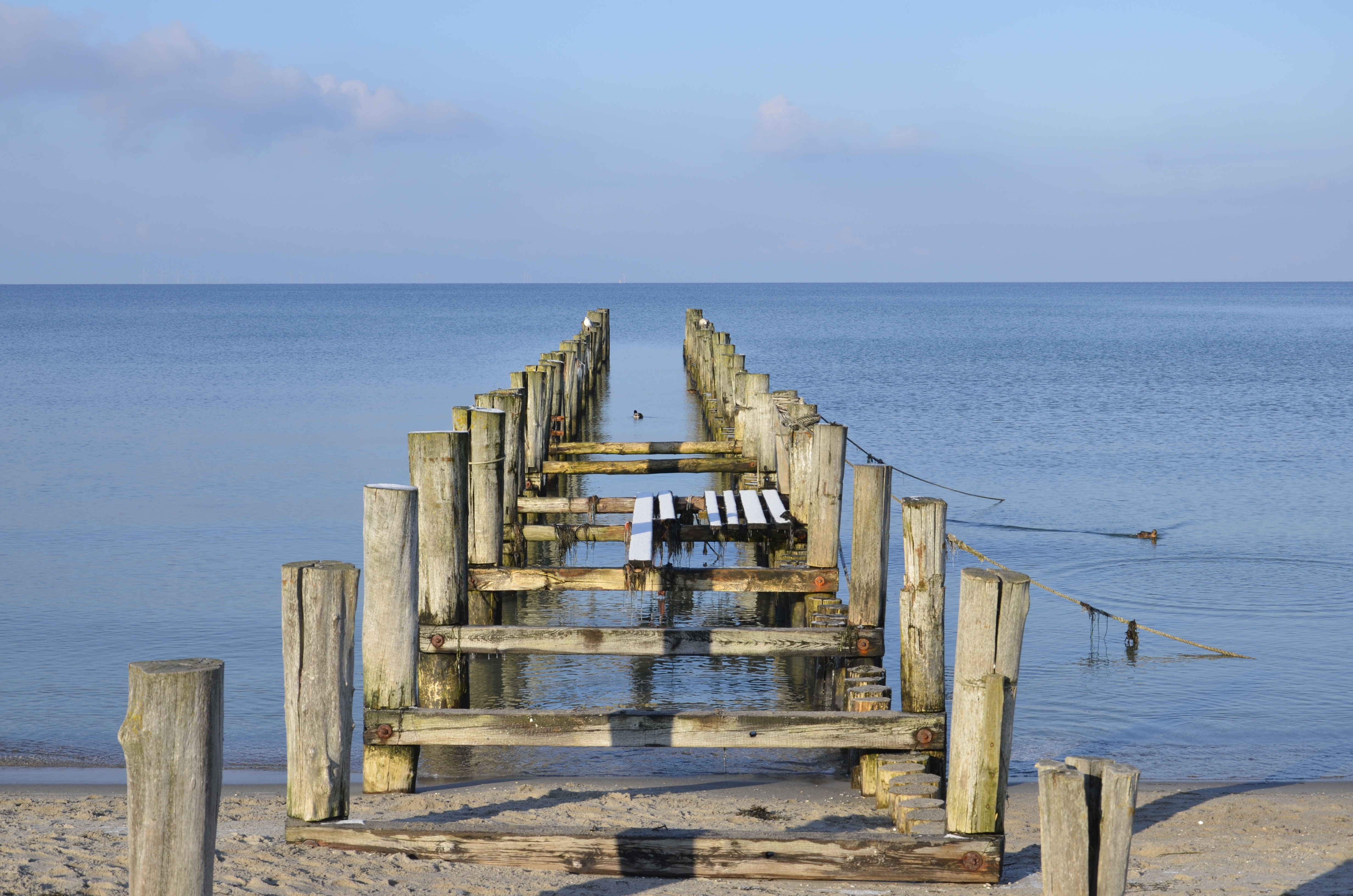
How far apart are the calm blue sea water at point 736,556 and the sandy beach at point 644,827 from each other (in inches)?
32.8

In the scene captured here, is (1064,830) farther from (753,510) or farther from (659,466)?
(659,466)

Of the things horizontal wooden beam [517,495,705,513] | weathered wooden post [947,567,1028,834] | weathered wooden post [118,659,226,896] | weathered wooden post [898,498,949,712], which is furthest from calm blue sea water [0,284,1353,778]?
weathered wooden post [118,659,226,896]

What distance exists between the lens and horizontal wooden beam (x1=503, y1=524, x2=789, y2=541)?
376 inches

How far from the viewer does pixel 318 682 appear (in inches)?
197

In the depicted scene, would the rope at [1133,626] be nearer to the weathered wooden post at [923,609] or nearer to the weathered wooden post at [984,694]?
the weathered wooden post at [923,609]

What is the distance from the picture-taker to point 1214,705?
34.3 feet

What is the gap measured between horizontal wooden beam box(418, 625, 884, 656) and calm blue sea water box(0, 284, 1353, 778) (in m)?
1.36

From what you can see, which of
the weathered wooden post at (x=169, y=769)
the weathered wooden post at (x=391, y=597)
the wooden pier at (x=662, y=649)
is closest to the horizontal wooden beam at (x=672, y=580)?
the wooden pier at (x=662, y=649)

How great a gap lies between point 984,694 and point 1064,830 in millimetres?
1120

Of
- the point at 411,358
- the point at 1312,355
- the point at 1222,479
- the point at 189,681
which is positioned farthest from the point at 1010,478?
the point at 1312,355

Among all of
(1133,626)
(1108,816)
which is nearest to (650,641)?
(1108,816)

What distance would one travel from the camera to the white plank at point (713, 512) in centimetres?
955

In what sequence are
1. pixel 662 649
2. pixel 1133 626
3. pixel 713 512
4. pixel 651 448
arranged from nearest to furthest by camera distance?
pixel 662 649, pixel 713 512, pixel 1133 626, pixel 651 448

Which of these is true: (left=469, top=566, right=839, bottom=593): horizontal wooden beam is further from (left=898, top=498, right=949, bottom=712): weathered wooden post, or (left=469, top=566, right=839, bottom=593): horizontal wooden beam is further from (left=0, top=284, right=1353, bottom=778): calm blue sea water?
(left=898, top=498, right=949, bottom=712): weathered wooden post
